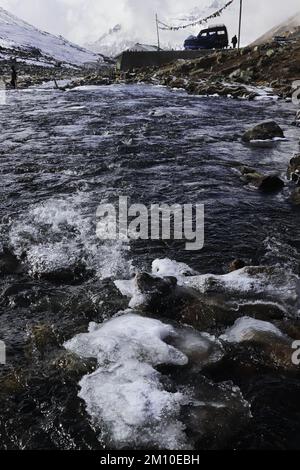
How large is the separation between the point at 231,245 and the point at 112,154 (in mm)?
6514

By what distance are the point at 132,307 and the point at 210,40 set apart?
52.9m

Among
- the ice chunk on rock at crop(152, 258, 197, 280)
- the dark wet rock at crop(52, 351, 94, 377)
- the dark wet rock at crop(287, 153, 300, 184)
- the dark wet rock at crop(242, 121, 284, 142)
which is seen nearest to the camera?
the dark wet rock at crop(52, 351, 94, 377)

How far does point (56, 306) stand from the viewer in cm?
569

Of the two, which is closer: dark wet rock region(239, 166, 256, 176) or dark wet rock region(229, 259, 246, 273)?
dark wet rock region(229, 259, 246, 273)

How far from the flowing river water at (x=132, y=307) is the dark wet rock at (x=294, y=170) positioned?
515mm

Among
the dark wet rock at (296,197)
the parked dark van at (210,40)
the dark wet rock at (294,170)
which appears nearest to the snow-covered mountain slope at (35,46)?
the parked dark van at (210,40)

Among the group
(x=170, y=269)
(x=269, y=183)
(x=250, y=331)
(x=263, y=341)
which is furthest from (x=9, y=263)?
(x=269, y=183)

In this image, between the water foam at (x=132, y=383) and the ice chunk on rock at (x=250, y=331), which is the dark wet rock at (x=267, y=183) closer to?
the ice chunk on rock at (x=250, y=331)

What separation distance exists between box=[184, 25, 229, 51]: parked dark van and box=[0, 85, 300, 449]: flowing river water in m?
43.8

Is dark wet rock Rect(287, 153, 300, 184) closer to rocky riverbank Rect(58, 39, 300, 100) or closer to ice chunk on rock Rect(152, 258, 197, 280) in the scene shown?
ice chunk on rock Rect(152, 258, 197, 280)

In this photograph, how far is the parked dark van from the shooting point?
168 ft

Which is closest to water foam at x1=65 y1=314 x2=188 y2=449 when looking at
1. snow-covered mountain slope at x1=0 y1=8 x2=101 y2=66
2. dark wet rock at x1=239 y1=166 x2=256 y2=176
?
dark wet rock at x1=239 y1=166 x2=256 y2=176

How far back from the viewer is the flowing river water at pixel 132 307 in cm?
398

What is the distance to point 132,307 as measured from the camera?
223 inches
